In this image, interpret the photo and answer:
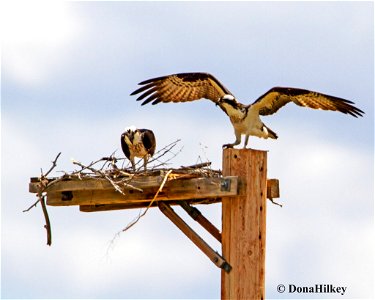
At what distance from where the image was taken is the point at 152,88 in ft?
32.9

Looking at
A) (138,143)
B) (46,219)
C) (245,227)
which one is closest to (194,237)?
(245,227)

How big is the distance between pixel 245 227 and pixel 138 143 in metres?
3.96

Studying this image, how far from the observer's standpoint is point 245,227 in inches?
285

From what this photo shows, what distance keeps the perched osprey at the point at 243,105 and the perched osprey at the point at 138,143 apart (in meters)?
1.03

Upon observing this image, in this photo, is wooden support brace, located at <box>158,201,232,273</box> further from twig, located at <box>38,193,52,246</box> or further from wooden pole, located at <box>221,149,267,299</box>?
twig, located at <box>38,193,52,246</box>

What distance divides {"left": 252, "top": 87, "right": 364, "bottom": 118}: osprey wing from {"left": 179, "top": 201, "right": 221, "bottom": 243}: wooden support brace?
1.54 meters

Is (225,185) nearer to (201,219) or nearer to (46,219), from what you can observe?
(201,219)

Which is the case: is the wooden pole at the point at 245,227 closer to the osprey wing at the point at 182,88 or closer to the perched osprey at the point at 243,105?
the perched osprey at the point at 243,105

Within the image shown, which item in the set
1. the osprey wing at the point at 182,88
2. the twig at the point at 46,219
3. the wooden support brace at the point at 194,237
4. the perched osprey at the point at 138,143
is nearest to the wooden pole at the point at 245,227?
the wooden support brace at the point at 194,237

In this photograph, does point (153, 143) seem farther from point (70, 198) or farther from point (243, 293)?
point (243, 293)

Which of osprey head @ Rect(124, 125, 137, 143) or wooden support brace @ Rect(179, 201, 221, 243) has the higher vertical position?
osprey head @ Rect(124, 125, 137, 143)

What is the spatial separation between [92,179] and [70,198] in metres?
0.45

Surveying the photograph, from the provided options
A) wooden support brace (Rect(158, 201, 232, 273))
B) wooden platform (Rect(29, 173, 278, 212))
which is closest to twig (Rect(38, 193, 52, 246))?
wooden platform (Rect(29, 173, 278, 212))

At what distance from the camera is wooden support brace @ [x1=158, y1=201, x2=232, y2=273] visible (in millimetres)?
7234
